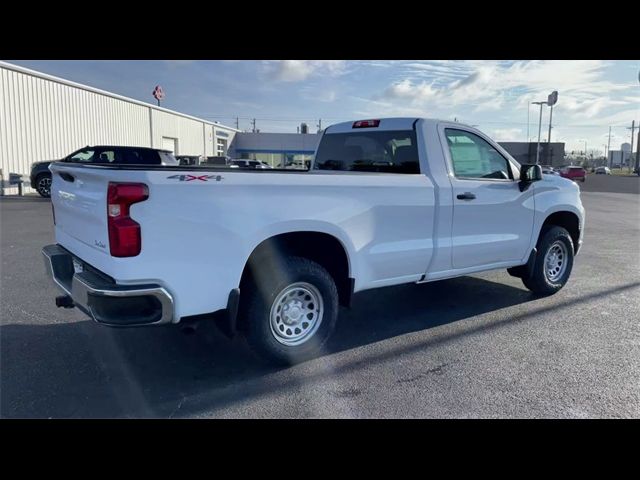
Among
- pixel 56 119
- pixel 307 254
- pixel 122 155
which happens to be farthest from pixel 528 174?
pixel 56 119

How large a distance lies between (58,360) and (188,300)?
63.0 inches

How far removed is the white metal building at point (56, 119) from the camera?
18266 millimetres

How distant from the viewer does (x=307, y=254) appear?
4.03 metres

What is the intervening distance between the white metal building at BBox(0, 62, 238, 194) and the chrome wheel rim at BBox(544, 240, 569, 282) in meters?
20.0

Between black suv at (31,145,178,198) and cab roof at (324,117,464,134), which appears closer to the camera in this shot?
cab roof at (324,117,464,134)

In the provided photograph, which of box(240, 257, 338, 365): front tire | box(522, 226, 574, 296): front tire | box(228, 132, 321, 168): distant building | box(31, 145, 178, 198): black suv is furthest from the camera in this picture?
box(228, 132, 321, 168): distant building

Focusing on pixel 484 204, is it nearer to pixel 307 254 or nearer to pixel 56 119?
pixel 307 254

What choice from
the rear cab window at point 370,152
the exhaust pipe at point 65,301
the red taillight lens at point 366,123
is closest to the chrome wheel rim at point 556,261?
the rear cab window at point 370,152

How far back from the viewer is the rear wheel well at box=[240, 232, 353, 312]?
3.60 metres

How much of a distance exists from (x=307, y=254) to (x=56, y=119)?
69.6 feet

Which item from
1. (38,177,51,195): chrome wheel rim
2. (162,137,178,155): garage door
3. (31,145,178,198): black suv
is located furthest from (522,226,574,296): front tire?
(162,137,178,155): garage door

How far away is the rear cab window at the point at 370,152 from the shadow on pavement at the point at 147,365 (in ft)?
5.54

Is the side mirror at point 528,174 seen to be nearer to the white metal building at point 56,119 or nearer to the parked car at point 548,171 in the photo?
the parked car at point 548,171

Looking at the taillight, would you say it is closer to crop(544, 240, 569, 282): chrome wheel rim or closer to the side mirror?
the side mirror
